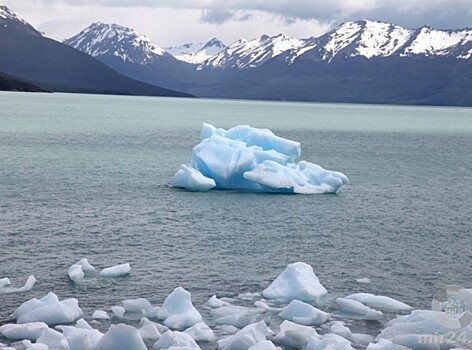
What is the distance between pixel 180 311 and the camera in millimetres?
16500

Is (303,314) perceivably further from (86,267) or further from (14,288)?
(14,288)

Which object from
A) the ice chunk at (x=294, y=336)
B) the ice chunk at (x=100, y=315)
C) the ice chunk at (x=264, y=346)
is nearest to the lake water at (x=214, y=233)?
the ice chunk at (x=100, y=315)

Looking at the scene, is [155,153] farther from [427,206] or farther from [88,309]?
[88,309]

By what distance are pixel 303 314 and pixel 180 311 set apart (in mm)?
2782

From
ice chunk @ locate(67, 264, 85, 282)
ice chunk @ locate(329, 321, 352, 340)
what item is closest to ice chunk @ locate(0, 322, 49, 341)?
ice chunk @ locate(67, 264, 85, 282)

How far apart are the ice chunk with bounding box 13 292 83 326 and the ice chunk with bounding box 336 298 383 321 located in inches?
245

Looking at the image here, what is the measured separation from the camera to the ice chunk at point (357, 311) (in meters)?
17.2

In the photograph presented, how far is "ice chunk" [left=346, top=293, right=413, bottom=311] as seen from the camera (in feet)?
58.8

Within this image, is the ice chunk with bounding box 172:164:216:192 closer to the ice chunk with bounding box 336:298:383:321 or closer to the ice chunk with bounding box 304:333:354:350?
the ice chunk with bounding box 336:298:383:321

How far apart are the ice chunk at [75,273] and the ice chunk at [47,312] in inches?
109

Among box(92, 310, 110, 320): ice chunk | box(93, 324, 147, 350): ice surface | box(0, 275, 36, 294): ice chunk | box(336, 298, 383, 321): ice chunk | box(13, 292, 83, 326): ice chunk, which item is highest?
box(93, 324, 147, 350): ice surface

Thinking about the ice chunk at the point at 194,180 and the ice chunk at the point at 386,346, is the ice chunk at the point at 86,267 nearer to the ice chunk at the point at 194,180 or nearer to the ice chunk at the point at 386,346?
the ice chunk at the point at 386,346

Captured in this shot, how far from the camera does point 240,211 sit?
30.7m

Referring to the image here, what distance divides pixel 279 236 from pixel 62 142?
3966 centimetres
